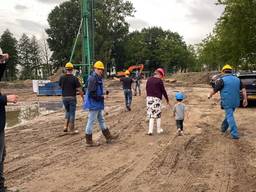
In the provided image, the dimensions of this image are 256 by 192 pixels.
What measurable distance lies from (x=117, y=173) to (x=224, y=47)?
26.0 metres

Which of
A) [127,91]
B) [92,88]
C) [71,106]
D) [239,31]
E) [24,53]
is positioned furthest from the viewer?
[24,53]

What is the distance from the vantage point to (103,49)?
80312 millimetres

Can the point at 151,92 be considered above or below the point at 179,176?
above

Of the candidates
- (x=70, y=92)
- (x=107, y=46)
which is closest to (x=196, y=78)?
(x=107, y=46)

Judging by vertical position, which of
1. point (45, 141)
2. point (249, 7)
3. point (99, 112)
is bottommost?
point (45, 141)

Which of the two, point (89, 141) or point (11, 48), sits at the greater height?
point (11, 48)

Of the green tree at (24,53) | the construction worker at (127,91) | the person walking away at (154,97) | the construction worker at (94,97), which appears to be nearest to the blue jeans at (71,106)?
the person walking away at (154,97)

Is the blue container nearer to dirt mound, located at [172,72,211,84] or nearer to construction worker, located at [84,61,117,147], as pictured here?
dirt mound, located at [172,72,211,84]

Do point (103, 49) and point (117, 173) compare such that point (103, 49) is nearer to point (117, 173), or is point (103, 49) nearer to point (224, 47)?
point (224, 47)

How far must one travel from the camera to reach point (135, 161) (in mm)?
9445

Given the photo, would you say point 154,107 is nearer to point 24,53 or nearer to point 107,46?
point 107,46

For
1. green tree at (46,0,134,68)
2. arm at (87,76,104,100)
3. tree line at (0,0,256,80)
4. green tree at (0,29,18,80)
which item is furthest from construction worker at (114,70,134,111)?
green tree at (0,29,18,80)

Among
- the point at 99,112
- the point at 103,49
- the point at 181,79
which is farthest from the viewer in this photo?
the point at 103,49

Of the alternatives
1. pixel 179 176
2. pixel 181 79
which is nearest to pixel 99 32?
pixel 181 79
